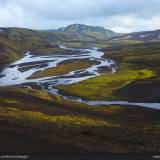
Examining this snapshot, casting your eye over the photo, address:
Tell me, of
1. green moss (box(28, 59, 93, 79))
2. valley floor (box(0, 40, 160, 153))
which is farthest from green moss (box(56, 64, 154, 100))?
green moss (box(28, 59, 93, 79))

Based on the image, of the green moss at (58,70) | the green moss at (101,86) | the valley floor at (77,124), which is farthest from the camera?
the green moss at (58,70)

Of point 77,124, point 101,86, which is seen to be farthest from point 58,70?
point 77,124

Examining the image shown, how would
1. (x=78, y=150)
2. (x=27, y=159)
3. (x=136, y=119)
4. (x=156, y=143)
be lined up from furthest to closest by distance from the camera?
(x=136, y=119), (x=156, y=143), (x=78, y=150), (x=27, y=159)

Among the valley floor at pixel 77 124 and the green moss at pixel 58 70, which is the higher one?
Answer: the green moss at pixel 58 70

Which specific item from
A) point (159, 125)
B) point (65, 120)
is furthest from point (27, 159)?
point (159, 125)

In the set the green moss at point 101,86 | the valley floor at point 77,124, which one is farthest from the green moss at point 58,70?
the valley floor at point 77,124

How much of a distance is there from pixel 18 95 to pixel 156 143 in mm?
47907

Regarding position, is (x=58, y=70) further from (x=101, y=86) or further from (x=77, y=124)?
(x=77, y=124)

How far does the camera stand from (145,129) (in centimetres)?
6819

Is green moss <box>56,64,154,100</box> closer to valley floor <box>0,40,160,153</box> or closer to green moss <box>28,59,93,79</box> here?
valley floor <box>0,40,160,153</box>

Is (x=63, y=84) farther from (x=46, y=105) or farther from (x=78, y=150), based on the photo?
(x=78, y=150)

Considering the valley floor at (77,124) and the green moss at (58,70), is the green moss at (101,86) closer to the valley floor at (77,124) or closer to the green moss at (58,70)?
the valley floor at (77,124)

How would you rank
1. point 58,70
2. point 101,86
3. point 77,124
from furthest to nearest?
point 58,70 < point 101,86 < point 77,124

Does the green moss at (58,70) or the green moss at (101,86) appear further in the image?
the green moss at (58,70)
